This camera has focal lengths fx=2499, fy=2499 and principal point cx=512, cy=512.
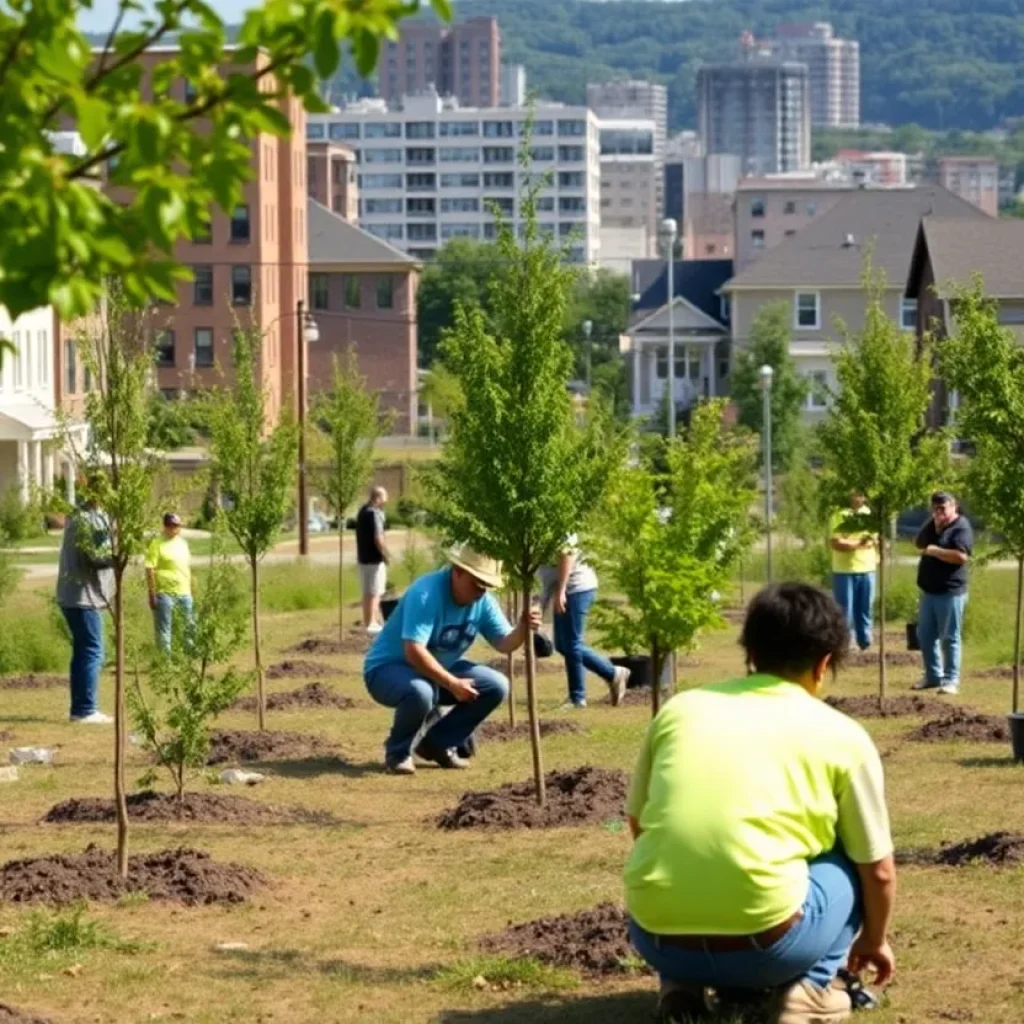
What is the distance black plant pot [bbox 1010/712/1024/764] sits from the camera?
14.9 meters

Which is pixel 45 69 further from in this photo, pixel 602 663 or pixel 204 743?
pixel 602 663

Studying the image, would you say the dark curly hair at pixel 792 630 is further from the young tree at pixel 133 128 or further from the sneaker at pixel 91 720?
the sneaker at pixel 91 720

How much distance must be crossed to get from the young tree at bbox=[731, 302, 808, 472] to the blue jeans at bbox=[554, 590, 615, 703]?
56.0 meters

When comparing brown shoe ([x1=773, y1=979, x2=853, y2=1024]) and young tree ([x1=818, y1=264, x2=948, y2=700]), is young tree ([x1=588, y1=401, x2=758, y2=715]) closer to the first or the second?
young tree ([x1=818, y1=264, x2=948, y2=700])

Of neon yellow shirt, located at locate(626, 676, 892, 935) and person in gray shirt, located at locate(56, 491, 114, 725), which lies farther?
person in gray shirt, located at locate(56, 491, 114, 725)

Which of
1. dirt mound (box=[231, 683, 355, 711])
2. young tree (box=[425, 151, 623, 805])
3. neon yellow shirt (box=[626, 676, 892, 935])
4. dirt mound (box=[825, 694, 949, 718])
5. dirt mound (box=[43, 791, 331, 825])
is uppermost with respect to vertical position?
young tree (box=[425, 151, 623, 805])

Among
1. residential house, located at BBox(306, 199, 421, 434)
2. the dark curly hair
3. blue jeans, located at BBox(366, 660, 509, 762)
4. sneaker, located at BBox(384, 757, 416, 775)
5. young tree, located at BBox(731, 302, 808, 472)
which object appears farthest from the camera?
residential house, located at BBox(306, 199, 421, 434)

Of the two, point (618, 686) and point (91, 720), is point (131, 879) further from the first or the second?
point (618, 686)

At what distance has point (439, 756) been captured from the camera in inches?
613

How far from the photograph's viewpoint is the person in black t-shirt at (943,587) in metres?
20.1

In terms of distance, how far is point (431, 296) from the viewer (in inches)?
6471

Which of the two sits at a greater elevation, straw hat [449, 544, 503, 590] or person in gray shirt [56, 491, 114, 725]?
straw hat [449, 544, 503, 590]

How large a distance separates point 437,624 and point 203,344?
98448 millimetres

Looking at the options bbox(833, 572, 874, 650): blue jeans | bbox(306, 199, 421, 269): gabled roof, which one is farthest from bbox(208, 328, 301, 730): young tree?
bbox(306, 199, 421, 269): gabled roof
